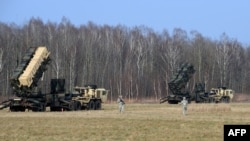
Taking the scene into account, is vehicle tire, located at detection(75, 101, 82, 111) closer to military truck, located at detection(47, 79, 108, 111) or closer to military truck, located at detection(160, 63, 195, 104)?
military truck, located at detection(47, 79, 108, 111)

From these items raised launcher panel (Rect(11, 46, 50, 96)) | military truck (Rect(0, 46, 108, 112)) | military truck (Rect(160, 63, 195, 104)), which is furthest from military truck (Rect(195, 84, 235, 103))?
raised launcher panel (Rect(11, 46, 50, 96))

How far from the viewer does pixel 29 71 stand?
44.0m

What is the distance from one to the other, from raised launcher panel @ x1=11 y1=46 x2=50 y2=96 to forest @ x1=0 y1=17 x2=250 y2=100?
36.3m

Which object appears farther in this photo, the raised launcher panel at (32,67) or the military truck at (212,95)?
the military truck at (212,95)

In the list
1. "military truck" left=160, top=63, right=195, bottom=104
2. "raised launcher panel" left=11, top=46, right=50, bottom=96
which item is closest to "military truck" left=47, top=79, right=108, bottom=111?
"raised launcher panel" left=11, top=46, right=50, bottom=96

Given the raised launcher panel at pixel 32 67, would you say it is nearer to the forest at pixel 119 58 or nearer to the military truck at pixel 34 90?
the military truck at pixel 34 90

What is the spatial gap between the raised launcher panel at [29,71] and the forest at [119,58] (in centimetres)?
3626

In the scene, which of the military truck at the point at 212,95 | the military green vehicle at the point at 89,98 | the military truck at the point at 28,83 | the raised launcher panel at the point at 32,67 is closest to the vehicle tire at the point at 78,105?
the military green vehicle at the point at 89,98

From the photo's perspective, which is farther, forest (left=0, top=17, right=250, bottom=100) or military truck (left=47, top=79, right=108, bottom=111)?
forest (left=0, top=17, right=250, bottom=100)

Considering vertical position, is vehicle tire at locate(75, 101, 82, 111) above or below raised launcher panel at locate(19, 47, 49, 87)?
below

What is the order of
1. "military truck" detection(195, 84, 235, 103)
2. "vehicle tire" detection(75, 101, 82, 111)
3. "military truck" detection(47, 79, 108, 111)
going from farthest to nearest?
1. "military truck" detection(195, 84, 235, 103)
2. "vehicle tire" detection(75, 101, 82, 111)
3. "military truck" detection(47, 79, 108, 111)

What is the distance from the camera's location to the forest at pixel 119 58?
89625 millimetres

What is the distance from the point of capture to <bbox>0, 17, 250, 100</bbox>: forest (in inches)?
3529

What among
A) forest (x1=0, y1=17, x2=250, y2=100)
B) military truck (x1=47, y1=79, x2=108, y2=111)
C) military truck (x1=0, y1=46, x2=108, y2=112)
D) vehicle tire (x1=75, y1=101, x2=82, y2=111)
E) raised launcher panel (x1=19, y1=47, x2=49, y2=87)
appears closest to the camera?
raised launcher panel (x1=19, y1=47, x2=49, y2=87)
